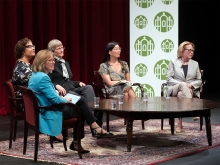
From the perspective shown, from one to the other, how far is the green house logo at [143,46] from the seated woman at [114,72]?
4.42ft

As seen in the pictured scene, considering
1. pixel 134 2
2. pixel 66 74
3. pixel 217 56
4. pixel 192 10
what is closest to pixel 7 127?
pixel 66 74

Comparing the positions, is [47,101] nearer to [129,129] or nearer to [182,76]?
[129,129]

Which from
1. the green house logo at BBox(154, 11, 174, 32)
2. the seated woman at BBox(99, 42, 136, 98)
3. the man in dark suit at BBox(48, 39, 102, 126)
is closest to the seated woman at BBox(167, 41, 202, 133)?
the seated woman at BBox(99, 42, 136, 98)

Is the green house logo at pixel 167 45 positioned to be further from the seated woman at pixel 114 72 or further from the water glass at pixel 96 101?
the water glass at pixel 96 101

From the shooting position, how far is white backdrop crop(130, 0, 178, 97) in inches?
311

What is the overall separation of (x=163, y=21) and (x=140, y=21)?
0.38 metres

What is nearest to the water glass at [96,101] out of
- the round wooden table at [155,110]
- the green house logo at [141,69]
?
the round wooden table at [155,110]

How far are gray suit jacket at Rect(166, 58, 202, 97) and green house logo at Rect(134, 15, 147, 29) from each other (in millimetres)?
1469

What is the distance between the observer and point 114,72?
666 centimetres

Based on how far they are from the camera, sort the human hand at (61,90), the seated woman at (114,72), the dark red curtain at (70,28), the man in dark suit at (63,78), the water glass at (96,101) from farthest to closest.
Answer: the dark red curtain at (70,28)
the seated woman at (114,72)
the man in dark suit at (63,78)
the human hand at (61,90)
the water glass at (96,101)

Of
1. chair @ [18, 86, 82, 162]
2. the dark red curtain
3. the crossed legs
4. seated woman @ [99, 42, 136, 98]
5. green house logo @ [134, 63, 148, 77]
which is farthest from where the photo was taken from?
green house logo @ [134, 63, 148, 77]

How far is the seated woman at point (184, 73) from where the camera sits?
659cm

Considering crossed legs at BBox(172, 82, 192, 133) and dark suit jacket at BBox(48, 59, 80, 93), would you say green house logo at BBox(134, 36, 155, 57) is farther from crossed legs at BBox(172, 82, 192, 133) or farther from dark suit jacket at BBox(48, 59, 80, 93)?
dark suit jacket at BBox(48, 59, 80, 93)

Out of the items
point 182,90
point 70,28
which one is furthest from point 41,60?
point 70,28
